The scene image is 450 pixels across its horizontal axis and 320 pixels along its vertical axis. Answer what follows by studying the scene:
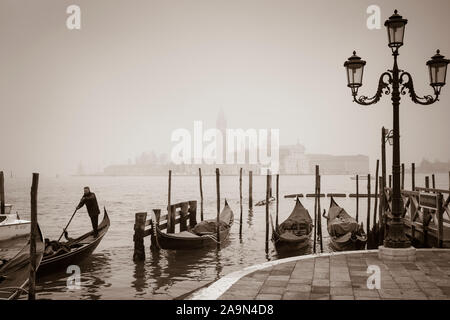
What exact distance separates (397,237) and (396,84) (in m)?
2.48

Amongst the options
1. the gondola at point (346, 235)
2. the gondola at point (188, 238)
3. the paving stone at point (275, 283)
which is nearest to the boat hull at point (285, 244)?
the gondola at point (346, 235)

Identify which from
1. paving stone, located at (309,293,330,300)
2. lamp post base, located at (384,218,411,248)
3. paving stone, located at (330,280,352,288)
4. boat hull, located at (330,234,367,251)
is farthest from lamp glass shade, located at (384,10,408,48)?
boat hull, located at (330,234,367,251)

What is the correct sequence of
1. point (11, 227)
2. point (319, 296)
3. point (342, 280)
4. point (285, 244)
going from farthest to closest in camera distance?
point (285, 244), point (11, 227), point (342, 280), point (319, 296)

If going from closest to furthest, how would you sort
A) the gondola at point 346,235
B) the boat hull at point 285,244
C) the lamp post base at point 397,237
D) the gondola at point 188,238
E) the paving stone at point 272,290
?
the paving stone at point 272,290 → the lamp post base at point 397,237 → the gondola at point 346,235 → the gondola at point 188,238 → the boat hull at point 285,244

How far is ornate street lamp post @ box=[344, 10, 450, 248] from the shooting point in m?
7.24

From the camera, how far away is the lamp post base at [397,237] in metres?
7.28

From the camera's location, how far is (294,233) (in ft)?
52.3

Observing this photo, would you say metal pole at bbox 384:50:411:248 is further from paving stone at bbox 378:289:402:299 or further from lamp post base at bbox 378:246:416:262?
paving stone at bbox 378:289:402:299

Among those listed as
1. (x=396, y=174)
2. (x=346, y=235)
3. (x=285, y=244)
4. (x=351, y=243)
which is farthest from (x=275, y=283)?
(x=285, y=244)

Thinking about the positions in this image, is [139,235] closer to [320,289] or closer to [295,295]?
[320,289]

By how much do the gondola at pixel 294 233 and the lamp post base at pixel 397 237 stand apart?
7.37 meters

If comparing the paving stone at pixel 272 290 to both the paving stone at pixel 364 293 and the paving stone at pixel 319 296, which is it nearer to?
the paving stone at pixel 319 296
